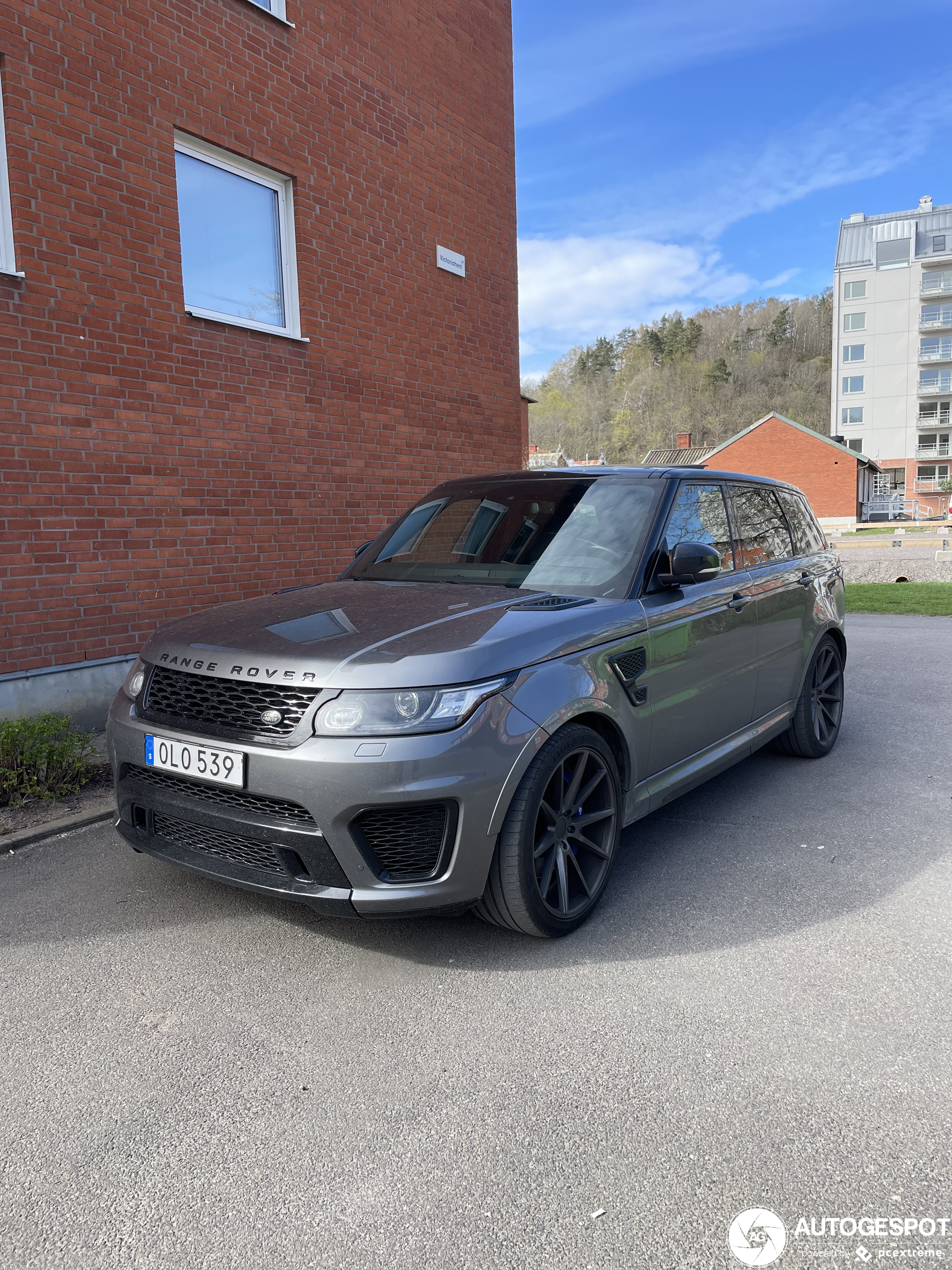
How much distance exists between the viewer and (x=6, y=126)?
5.61 metres

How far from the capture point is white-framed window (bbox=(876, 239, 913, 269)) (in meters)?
71.8

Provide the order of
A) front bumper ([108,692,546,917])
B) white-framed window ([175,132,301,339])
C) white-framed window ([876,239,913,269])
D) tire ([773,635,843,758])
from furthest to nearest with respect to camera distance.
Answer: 1. white-framed window ([876,239,913,269])
2. white-framed window ([175,132,301,339])
3. tire ([773,635,843,758])
4. front bumper ([108,692,546,917])

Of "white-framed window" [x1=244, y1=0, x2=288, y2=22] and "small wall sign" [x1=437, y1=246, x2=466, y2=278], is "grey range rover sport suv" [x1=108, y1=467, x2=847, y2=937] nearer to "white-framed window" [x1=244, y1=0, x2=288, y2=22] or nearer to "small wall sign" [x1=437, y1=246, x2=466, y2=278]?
"white-framed window" [x1=244, y1=0, x2=288, y2=22]

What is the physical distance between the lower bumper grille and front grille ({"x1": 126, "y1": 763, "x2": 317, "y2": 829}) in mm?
170

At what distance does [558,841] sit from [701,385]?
107 metres

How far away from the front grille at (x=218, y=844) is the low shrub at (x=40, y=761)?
1794 mm

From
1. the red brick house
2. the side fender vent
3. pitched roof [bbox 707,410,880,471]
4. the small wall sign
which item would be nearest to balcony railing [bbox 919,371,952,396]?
pitched roof [bbox 707,410,880,471]

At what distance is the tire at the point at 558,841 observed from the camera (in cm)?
284

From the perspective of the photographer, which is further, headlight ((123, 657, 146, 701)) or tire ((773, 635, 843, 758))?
tire ((773, 635, 843, 758))

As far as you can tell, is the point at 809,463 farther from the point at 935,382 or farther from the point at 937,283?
the point at 937,283

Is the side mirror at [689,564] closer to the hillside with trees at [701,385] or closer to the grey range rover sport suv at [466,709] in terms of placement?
the grey range rover sport suv at [466,709]

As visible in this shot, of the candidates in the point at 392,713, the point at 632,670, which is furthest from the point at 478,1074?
the point at 632,670

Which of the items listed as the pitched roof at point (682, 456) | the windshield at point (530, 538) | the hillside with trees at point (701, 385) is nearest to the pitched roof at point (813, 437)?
the pitched roof at point (682, 456)

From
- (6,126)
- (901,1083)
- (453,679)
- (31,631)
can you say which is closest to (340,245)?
(6,126)
